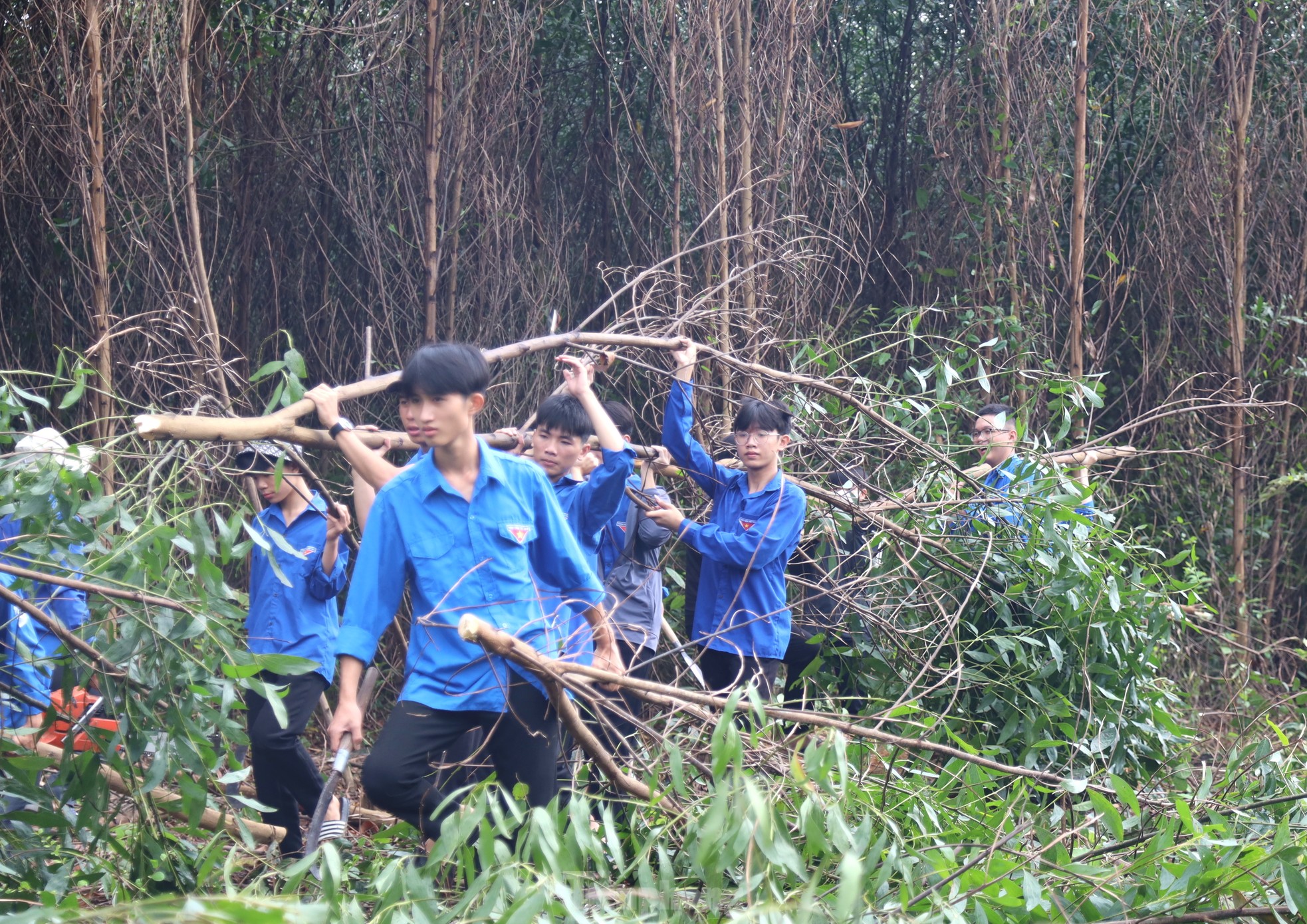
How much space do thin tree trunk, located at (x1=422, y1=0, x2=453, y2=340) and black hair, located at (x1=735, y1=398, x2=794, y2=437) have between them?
2188mm

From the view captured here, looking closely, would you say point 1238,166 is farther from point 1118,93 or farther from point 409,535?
point 409,535

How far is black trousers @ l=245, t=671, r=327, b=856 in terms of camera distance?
3.91 metres

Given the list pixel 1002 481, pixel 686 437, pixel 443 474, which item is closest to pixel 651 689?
pixel 443 474

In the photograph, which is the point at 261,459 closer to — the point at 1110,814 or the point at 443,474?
the point at 443,474

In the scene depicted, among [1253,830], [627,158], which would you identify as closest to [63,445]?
[1253,830]

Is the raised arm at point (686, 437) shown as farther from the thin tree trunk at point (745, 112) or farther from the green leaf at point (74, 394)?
the thin tree trunk at point (745, 112)

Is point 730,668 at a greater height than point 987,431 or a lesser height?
lesser

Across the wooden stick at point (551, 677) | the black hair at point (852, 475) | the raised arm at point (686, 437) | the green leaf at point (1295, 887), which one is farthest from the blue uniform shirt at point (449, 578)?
the black hair at point (852, 475)

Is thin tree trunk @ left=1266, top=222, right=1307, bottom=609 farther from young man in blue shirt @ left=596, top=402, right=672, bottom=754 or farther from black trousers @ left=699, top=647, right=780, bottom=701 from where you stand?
young man in blue shirt @ left=596, top=402, right=672, bottom=754

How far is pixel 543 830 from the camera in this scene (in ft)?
7.82

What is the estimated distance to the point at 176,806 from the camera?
310 cm

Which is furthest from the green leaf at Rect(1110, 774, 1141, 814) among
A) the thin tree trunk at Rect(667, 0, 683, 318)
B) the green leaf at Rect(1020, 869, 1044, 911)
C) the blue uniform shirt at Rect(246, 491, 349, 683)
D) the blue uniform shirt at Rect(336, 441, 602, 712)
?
the thin tree trunk at Rect(667, 0, 683, 318)

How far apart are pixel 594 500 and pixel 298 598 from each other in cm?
113

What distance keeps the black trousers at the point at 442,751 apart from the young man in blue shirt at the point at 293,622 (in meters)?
1.11
